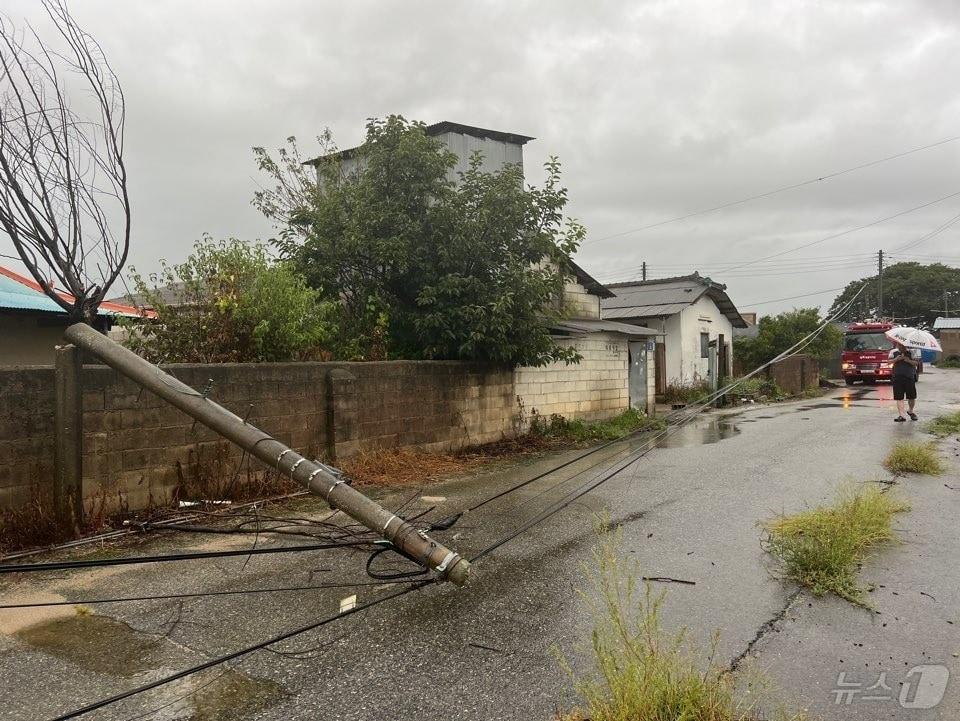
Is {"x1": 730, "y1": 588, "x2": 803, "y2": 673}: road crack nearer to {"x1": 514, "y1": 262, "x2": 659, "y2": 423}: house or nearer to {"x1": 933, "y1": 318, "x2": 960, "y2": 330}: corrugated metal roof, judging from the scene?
{"x1": 514, "y1": 262, "x2": 659, "y2": 423}: house

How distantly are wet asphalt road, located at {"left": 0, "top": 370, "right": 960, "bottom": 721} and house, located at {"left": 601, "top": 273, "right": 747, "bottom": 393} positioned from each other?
15.7 metres

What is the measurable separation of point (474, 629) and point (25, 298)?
9359mm

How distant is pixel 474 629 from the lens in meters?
3.88

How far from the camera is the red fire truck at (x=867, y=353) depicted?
2620 centimetres

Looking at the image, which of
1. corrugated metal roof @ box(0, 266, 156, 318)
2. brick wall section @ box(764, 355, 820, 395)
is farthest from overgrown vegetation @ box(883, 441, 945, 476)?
brick wall section @ box(764, 355, 820, 395)

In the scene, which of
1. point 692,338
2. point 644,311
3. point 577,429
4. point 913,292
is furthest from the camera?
point 913,292

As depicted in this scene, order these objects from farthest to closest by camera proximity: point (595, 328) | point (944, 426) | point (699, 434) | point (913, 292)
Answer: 1. point (913, 292)
2. point (595, 328)
3. point (699, 434)
4. point (944, 426)

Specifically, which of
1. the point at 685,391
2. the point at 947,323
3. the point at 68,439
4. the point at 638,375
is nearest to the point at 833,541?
the point at 68,439

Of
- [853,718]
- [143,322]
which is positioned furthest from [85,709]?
[143,322]

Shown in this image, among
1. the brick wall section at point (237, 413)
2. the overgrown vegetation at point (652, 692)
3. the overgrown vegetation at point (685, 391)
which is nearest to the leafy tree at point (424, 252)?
the brick wall section at point (237, 413)

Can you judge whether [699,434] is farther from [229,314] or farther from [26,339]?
[26,339]

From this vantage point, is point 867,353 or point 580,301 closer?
point 580,301

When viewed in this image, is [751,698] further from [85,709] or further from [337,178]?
[337,178]

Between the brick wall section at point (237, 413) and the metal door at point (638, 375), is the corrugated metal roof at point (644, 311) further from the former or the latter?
the brick wall section at point (237, 413)
